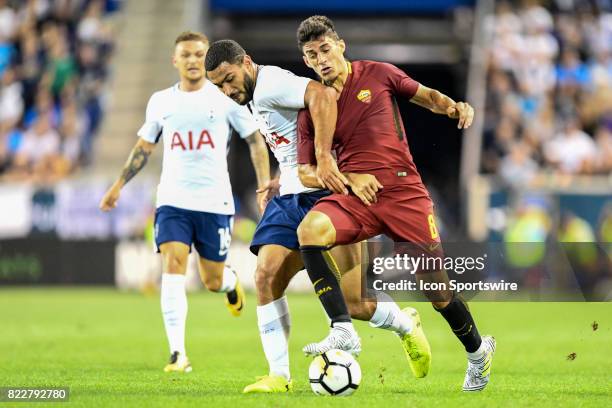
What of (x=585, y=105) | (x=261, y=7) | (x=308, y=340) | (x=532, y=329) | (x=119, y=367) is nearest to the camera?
(x=119, y=367)

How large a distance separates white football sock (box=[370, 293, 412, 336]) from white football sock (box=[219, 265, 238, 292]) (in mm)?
2328

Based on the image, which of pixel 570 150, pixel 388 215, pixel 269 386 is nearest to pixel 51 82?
pixel 570 150

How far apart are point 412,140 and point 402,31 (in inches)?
88.4

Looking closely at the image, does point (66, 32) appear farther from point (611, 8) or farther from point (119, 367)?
point (119, 367)

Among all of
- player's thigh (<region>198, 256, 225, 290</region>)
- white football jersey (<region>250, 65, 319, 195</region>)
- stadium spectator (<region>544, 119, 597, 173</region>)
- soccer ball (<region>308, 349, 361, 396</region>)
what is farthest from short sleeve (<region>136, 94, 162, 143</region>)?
stadium spectator (<region>544, 119, 597, 173</region>)

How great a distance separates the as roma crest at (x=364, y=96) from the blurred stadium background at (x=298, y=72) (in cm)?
1224

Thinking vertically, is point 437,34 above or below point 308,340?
above

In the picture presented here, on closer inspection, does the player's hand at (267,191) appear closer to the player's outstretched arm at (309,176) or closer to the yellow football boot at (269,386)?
the player's outstretched arm at (309,176)

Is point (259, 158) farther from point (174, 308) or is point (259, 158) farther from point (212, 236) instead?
point (174, 308)

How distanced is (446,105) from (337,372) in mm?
1735

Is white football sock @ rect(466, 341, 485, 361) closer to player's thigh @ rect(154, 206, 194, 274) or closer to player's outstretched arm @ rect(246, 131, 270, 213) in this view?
player's outstretched arm @ rect(246, 131, 270, 213)

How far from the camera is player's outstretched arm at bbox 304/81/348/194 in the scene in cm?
688

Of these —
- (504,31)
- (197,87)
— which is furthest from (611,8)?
(197,87)

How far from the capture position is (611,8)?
22781mm
